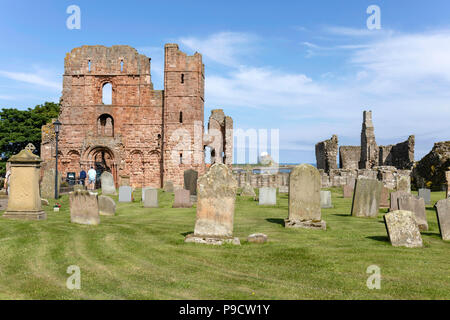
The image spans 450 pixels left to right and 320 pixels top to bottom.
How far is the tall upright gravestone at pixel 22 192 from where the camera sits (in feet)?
35.1

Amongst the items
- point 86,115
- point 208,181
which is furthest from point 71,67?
point 208,181

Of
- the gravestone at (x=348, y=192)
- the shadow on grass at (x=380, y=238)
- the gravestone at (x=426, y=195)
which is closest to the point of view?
the shadow on grass at (x=380, y=238)

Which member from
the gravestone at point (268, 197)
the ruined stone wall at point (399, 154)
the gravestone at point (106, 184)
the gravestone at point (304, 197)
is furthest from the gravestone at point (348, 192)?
the ruined stone wall at point (399, 154)

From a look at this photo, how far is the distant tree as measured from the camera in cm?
4241

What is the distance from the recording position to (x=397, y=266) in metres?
6.71

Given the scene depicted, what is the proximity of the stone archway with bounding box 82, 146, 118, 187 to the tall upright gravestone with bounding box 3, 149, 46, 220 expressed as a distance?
21.0 m

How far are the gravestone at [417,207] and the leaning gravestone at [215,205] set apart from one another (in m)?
5.16

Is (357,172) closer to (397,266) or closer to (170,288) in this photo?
(397,266)

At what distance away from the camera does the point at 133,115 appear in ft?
107

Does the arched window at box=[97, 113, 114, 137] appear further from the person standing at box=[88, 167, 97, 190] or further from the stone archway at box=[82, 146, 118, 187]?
the person standing at box=[88, 167, 97, 190]

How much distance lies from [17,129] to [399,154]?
130ft

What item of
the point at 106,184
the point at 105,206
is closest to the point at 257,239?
the point at 105,206

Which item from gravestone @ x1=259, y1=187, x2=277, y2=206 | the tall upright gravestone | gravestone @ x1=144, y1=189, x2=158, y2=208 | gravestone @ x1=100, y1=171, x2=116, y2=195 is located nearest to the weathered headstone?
the tall upright gravestone

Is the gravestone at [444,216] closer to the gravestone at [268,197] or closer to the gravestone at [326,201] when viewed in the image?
the gravestone at [326,201]
